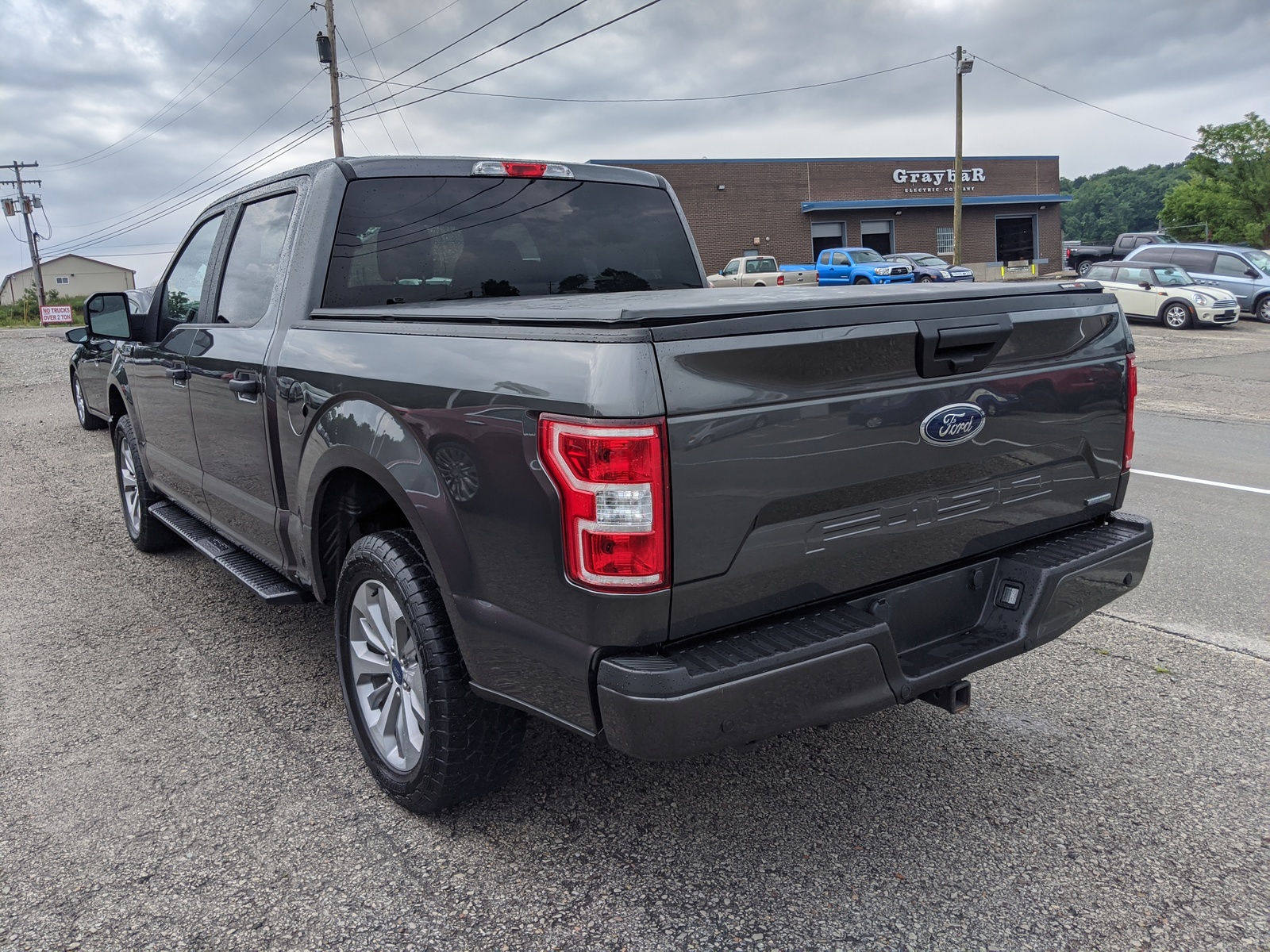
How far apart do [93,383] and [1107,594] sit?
688cm

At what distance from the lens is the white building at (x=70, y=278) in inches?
4771

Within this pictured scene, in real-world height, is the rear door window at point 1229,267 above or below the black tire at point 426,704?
above

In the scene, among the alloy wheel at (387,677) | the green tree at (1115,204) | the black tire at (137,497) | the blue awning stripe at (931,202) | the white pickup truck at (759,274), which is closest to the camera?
the alloy wheel at (387,677)

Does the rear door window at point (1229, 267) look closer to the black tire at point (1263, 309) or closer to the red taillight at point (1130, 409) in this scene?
the black tire at point (1263, 309)

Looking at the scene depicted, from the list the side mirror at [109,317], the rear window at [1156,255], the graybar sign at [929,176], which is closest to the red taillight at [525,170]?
the side mirror at [109,317]

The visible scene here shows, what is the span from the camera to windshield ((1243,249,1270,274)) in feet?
76.2

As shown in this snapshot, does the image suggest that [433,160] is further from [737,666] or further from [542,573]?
[737,666]

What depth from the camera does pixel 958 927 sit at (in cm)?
239

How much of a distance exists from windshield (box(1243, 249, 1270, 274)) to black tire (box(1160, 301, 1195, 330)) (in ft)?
10.9

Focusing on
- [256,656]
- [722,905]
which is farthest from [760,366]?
[256,656]

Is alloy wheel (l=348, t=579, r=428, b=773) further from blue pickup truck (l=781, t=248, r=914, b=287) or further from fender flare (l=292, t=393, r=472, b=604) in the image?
blue pickup truck (l=781, t=248, r=914, b=287)

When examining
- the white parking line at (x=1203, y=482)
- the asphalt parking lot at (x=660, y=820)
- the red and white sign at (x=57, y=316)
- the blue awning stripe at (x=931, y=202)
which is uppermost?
the blue awning stripe at (x=931, y=202)

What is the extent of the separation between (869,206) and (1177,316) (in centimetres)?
2852

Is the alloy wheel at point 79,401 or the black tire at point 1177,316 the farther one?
the black tire at point 1177,316
